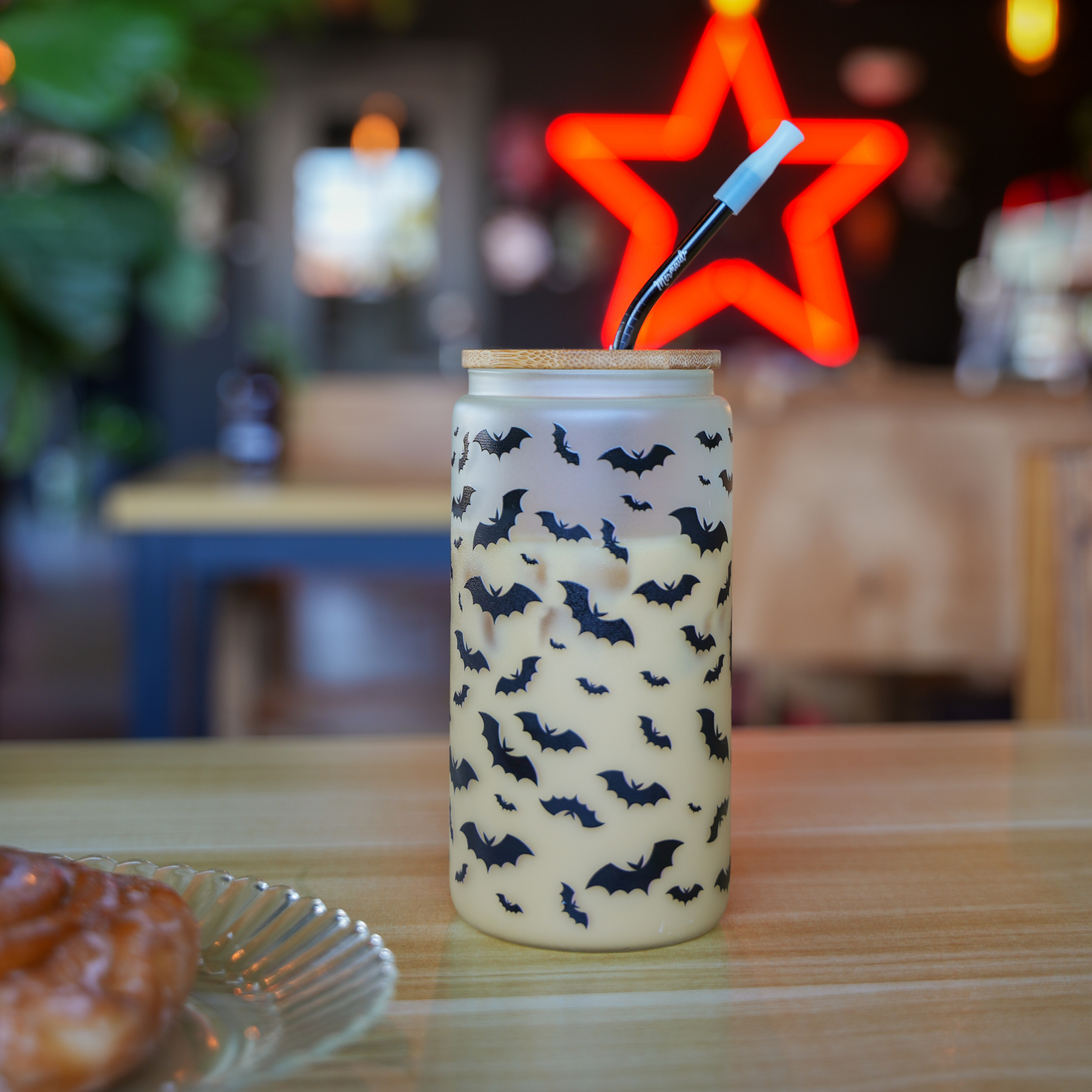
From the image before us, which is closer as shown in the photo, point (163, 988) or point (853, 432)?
point (163, 988)

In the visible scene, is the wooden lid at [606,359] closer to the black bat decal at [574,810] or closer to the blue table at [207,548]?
the black bat decal at [574,810]

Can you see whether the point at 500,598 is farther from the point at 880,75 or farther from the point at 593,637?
the point at 880,75

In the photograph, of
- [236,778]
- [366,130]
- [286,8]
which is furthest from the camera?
[366,130]

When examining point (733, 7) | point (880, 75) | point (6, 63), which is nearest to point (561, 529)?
point (6, 63)

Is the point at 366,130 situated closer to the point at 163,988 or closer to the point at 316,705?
the point at 316,705

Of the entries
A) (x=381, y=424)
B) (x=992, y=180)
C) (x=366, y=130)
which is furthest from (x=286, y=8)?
(x=992, y=180)

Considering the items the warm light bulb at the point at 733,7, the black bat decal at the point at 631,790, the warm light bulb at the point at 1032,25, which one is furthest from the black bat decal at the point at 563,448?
the warm light bulb at the point at 733,7
